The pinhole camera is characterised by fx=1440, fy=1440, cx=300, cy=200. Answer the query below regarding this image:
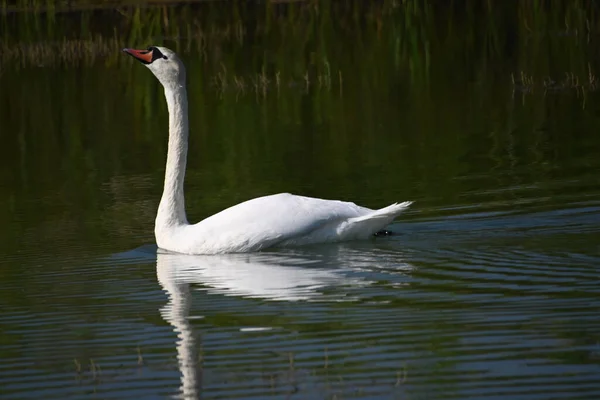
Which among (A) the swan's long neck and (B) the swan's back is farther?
(A) the swan's long neck

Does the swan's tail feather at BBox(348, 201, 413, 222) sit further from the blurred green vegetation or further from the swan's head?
the swan's head

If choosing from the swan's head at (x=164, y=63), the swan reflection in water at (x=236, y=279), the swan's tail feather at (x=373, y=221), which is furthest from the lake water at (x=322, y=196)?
the swan's head at (x=164, y=63)

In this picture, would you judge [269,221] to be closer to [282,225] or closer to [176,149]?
[282,225]

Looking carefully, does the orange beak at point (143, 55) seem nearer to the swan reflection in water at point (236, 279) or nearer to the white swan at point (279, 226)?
the white swan at point (279, 226)

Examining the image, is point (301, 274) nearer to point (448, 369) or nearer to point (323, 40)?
point (448, 369)

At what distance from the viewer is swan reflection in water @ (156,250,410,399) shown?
24.3ft

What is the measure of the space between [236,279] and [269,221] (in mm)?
1003

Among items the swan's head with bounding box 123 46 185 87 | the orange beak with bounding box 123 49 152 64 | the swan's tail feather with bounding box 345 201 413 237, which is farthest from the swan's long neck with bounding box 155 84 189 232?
the swan's tail feather with bounding box 345 201 413 237

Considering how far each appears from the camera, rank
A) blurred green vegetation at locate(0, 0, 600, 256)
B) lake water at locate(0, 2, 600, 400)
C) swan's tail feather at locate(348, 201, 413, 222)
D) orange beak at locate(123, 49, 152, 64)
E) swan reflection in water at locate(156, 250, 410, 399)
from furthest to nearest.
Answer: blurred green vegetation at locate(0, 0, 600, 256), orange beak at locate(123, 49, 152, 64), swan's tail feather at locate(348, 201, 413, 222), swan reflection in water at locate(156, 250, 410, 399), lake water at locate(0, 2, 600, 400)

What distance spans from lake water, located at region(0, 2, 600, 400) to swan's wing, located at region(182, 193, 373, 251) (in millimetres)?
124

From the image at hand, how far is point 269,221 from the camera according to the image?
9.51 m

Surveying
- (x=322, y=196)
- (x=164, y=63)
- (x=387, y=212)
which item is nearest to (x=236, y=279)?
(x=387, y=212)

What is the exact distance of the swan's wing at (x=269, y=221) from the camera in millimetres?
9477

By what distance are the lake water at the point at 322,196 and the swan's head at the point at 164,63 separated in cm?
123
